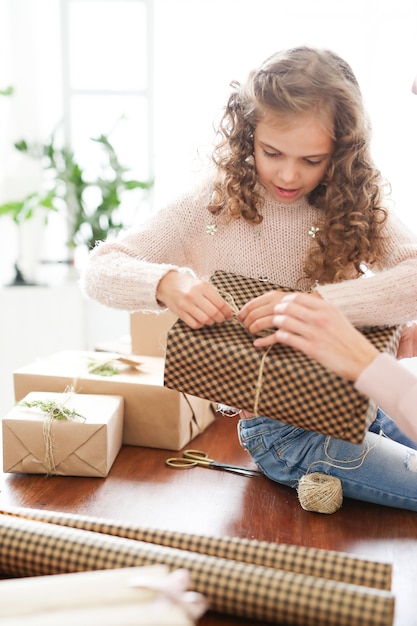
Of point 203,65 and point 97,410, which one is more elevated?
point 203,65

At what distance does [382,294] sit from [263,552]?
501 millimetres

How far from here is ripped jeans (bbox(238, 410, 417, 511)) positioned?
1.22 m

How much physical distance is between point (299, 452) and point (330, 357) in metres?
0.31

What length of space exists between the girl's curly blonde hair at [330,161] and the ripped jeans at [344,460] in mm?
294

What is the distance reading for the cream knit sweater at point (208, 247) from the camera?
1286mm

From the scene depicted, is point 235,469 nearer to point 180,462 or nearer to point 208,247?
point 180,462

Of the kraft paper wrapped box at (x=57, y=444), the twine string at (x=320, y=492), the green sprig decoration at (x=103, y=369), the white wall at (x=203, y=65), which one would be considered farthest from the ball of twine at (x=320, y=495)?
the white wall at (x=203, y=65)

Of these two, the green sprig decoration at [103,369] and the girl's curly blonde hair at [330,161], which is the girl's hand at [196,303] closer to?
the girl's curly blonde hair at [330,161]

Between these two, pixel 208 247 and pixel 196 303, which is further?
pixel 208 247

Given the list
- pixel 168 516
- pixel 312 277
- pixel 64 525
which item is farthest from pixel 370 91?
pixel 64 525

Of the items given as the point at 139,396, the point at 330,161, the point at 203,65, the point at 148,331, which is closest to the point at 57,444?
the point at 139,396

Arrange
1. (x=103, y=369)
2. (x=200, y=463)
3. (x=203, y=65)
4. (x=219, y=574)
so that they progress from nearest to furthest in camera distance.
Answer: (x=219, y=574) < (x=200, y=463) < (x=103, y=369) < (x=203, y=65)

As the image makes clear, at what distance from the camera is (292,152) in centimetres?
125

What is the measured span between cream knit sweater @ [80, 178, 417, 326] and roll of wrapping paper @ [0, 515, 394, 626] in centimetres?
48
